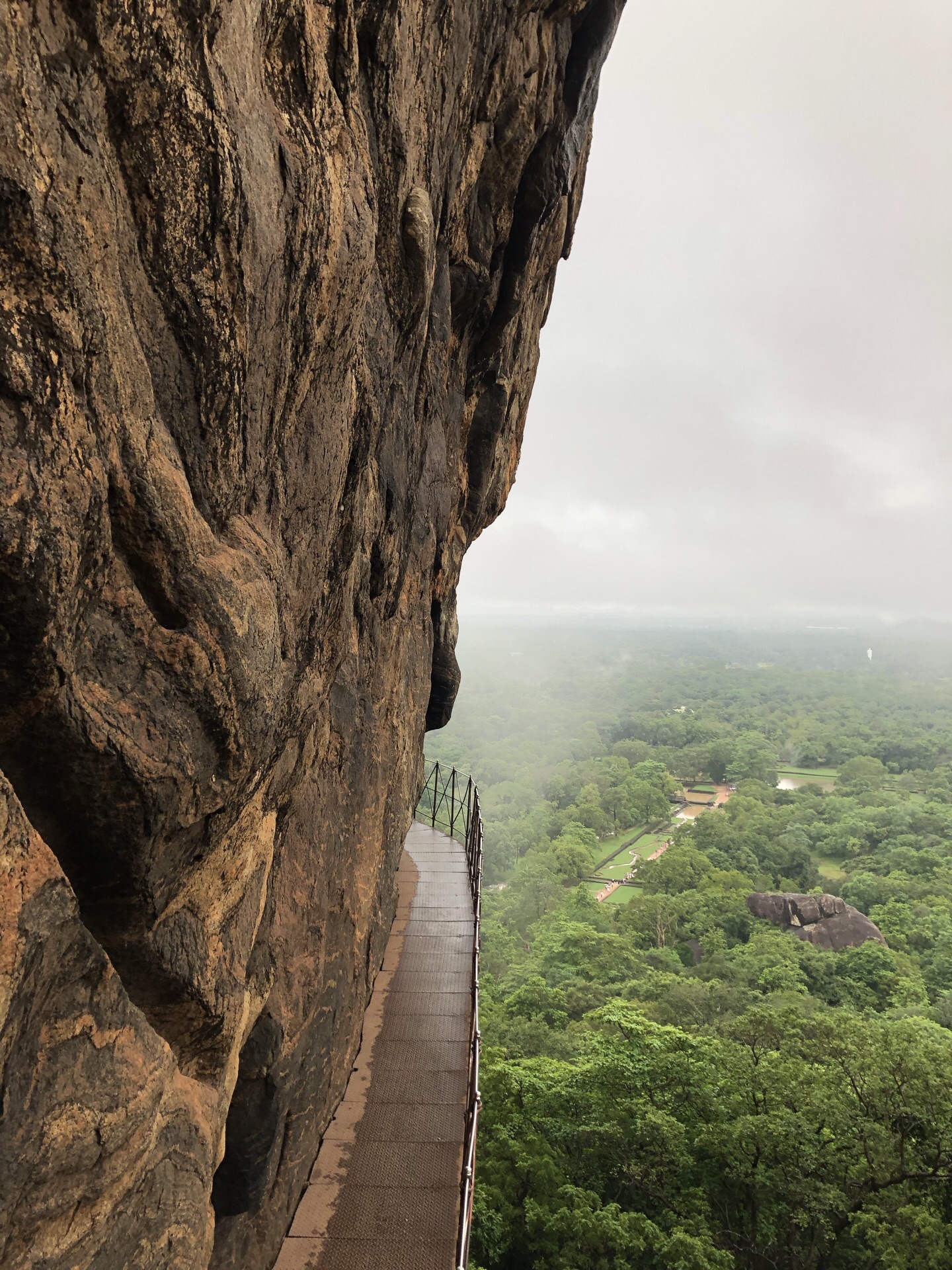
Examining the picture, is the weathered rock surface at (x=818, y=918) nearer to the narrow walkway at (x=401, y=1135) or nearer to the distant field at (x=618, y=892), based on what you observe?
the distant field at (x=618, y=892)

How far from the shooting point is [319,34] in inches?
148

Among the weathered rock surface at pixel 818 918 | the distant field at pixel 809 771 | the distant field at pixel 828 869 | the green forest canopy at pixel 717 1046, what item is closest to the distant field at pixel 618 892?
the green forest canopy at pixel 717 1046

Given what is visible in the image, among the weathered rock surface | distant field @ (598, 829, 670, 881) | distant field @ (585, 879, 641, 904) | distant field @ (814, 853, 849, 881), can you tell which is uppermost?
the weathered rock surface

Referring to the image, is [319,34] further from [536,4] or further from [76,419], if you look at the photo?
[536,4]

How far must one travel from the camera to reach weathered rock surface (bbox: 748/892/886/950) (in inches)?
1476

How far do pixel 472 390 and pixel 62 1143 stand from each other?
389 inches

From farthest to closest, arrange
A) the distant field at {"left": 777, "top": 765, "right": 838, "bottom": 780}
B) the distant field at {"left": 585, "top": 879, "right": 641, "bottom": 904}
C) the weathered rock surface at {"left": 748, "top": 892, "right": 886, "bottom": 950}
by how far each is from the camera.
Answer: the distant field at {"left": 777, "top": 765, "right": 838, "bottom": 780} → the distant field at {"left": 585, "top": 879, "right": 641, "bottom": 904} → the weathered rock surface at {"left": 748, "top": 892, "right": 886, "bottom": 950}

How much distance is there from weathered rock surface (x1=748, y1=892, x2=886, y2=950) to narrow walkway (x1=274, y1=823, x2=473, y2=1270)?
32194 mm

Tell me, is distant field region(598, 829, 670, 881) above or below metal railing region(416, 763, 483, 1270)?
below

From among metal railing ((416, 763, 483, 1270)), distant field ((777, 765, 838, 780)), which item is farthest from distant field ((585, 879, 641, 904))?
distant field ((777, 765, 838, 780))

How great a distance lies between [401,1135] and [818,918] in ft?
129

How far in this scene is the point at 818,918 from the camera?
40188 mm

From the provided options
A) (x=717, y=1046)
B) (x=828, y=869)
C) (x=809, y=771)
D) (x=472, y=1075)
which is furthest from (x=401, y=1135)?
(x=809, y=771)

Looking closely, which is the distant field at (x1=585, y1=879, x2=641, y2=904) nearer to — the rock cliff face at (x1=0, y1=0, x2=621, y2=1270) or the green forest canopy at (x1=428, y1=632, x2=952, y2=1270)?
the green forest canopy at (x1=428, y1=632, x2=952, y2=1270)
